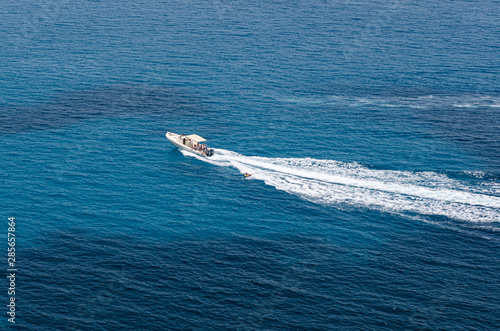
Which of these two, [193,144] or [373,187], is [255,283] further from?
[193,144]

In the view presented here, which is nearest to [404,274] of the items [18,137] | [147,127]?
[147,127]

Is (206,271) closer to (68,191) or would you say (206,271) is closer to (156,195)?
(156,195)

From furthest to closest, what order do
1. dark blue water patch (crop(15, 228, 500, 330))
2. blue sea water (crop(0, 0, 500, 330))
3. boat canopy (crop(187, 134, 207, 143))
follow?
boat canopy (crop(187, 134, 207, 143)) → blue sea water (crop(0, 0, 500, 330)) → dark blue water patch (crop(15, 228, 500, 330))

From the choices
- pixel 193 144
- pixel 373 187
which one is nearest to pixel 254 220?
pixel 373 187

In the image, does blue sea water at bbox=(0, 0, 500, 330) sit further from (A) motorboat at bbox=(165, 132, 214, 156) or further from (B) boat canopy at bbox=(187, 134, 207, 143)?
(B) boat canopy at bbox=(187, 134, 207, 143)

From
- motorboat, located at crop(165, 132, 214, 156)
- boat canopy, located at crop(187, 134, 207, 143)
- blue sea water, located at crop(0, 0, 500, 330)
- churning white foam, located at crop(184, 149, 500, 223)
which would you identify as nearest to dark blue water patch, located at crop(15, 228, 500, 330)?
blue sea water, located at crop(0, 0, 500, 330)

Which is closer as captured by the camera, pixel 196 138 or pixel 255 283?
pixel 255 283
